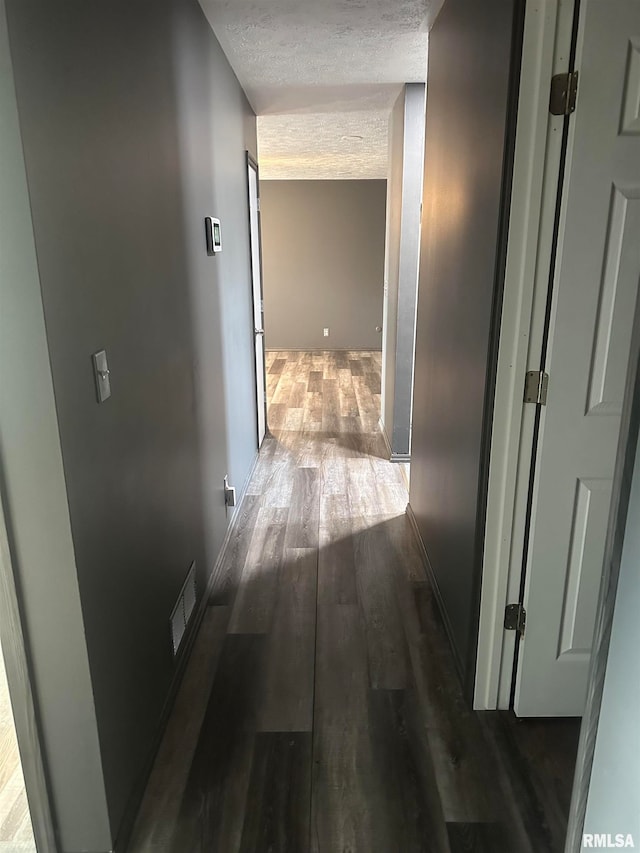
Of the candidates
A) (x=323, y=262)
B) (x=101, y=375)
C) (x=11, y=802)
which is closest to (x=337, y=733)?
(x=11, y=802)

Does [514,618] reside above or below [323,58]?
below

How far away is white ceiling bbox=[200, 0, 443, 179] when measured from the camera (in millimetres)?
2457

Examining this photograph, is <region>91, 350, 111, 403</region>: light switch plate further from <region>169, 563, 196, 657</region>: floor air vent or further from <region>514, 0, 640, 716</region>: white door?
<region>514, 0, 640, 716</region>: white door

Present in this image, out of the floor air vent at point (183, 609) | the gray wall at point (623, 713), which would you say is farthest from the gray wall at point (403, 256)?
the gray wall at point (623, 713)

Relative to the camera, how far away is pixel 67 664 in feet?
4.23

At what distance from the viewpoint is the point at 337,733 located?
1857 mm

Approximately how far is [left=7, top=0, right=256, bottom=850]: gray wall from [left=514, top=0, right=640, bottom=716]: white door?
1140 millimetres

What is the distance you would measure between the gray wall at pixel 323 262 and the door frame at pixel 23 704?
7906 mm

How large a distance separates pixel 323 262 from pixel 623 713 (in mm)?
8419

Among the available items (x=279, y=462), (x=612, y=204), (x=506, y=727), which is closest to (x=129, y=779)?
(x=506, y=727)

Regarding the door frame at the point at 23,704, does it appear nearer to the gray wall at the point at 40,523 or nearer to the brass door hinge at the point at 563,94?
the gray wall at the point at 40,523

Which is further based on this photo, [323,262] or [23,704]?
[323,262]

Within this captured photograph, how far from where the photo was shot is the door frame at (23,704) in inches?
47.9

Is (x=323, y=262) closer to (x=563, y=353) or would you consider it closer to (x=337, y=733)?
(x=563, y=353)
